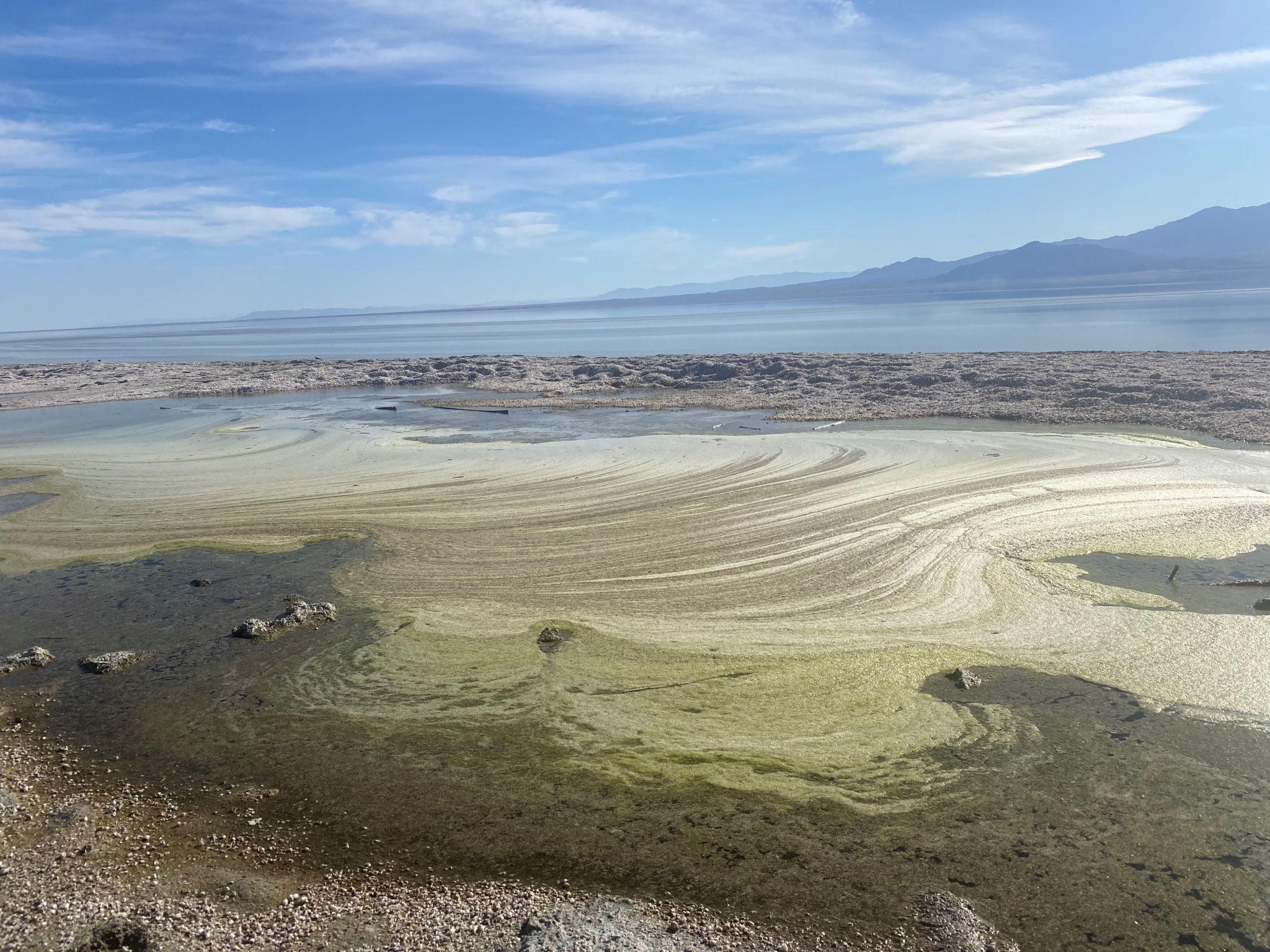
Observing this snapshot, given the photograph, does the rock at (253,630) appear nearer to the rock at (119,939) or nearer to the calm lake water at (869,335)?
the rock at (119,939)

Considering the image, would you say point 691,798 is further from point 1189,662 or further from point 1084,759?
point 1189,662

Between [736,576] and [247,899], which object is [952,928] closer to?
[247,899]

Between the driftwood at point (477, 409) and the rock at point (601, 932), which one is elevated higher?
the driftwood at point (477, 409)

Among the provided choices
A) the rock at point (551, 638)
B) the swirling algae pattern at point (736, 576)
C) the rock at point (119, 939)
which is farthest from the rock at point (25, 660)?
the rock at point (551, 638)

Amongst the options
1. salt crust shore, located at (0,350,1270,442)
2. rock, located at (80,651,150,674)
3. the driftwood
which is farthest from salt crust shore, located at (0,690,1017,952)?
the driftwood

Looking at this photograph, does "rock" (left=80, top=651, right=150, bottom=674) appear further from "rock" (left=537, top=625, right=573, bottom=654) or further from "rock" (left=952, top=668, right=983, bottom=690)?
"rock" (left=952, top=668, right=983, bottom=690)

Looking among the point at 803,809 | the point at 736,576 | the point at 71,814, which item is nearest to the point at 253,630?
the point at 71,814

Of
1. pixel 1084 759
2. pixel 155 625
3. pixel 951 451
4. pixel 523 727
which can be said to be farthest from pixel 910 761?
pixel 951 451
